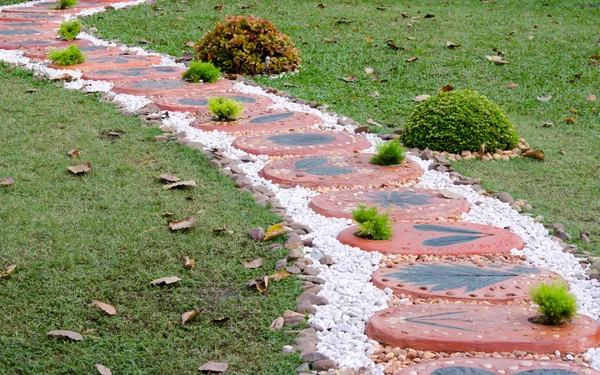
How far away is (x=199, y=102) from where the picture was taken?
5875 mm

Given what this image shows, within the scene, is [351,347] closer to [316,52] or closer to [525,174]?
[525,174]

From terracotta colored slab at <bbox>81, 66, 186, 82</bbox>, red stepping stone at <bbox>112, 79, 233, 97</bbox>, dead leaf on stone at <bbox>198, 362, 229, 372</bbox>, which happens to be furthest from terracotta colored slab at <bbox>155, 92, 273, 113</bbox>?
dead leaf on stone at <bbox>198, 362, 229, 372</bbox>

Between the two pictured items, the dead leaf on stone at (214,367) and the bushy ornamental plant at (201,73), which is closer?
the dead leaf on stone at (214,367)

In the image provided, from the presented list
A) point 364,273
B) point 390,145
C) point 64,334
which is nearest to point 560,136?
point 390,145

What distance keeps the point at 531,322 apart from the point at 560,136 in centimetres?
320

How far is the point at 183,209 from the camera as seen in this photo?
3.85m

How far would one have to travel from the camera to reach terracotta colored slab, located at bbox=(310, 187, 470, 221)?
3.89 metres

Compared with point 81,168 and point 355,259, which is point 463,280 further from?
point 81,168

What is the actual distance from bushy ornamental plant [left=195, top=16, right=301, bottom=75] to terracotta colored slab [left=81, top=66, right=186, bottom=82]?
0.38m

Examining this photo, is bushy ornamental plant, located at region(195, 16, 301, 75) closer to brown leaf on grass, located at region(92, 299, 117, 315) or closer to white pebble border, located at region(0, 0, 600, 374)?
white pebble border, located at region(0, 0, 600, 374)

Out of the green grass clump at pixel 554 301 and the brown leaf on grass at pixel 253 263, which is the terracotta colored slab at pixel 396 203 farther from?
the green grass clump at pixel 554 301

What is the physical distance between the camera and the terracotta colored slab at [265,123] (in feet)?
17.3

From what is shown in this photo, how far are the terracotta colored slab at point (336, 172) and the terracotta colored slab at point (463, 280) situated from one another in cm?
110

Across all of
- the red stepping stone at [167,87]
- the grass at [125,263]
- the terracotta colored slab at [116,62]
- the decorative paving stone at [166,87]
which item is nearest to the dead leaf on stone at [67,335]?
the grass at [125,263]
